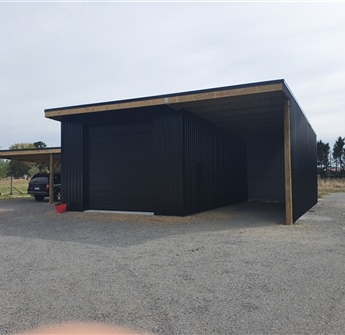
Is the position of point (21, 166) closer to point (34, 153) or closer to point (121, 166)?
point (34, 153)

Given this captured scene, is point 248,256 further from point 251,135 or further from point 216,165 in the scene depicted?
point 251,135

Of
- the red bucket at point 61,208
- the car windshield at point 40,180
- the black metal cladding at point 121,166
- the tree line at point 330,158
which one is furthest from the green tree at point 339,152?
the red bucket at point 61,208

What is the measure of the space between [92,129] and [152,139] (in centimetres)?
267

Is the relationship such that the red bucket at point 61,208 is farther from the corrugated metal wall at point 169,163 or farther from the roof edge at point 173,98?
the corrugated metal wall at point 169,163

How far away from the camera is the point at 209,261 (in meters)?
4.88

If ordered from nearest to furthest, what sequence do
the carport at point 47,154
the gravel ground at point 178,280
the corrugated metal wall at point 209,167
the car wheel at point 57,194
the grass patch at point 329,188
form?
1. the gravel ground at point 178,280
2. the corrugated metal wall at point 209,167
3. the carport at point 47,154
4. the car wheel at point 57,194
5. the grass patch at point 329,188

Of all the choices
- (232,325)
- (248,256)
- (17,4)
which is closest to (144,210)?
(248,256)

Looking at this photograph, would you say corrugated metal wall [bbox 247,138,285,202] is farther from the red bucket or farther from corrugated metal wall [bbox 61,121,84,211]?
the red bucket

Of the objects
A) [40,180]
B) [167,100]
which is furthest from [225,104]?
Result: [40,180]

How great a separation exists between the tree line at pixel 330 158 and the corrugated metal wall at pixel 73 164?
47530 millimetres

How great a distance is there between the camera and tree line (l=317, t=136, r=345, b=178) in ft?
168

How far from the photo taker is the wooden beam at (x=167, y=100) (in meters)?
8.11

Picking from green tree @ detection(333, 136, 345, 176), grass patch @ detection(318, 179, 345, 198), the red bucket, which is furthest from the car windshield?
green tree @ detection(333, 136, 345, 176)

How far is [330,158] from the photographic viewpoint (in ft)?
176
